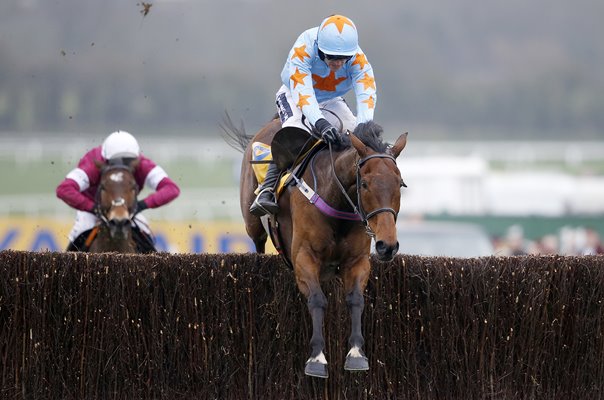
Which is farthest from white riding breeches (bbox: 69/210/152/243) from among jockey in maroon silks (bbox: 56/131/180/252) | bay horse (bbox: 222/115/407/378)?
bay horse (bbox: 222/115/407/378)

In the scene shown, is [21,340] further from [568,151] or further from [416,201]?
[568,151]

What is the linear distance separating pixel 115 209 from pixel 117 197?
0.13m

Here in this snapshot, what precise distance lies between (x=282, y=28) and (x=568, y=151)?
10.4 metres

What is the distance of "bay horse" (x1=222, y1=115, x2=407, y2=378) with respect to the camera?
6.71m

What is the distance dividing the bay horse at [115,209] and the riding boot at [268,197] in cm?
213

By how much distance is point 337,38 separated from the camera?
7383 millimetres

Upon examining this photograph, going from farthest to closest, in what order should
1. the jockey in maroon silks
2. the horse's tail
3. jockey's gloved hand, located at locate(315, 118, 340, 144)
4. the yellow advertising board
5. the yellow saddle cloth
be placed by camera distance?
the yellow advertising board
the jockey in maroon silks
the horse's tail
the yellow saddle cloth
jockey's gloved hand, located at locate(315, 118, 340, 144)

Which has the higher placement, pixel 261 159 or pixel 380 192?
pixel 261 159

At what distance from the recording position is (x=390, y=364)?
793 cm

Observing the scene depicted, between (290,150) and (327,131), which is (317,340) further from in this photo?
(290,150)

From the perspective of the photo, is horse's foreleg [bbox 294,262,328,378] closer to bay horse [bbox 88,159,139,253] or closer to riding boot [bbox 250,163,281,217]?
riding boot [bbox 250,163,281,217]

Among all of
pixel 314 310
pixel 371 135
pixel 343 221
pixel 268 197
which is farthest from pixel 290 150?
pixel 314 310

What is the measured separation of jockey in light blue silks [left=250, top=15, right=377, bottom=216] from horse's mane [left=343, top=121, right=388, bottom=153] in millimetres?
244

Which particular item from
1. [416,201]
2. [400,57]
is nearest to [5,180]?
[416,201]
